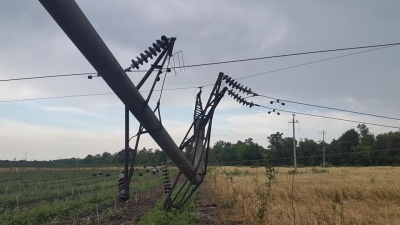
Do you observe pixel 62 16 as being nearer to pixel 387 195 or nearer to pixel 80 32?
pixel 80 32

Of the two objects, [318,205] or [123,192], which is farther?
[318,205]

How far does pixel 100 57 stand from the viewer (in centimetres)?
595

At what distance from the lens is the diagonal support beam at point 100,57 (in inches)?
196

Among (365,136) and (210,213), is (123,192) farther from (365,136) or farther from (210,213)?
(365,136)

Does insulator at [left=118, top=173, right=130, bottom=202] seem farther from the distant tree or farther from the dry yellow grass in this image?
the distant tree

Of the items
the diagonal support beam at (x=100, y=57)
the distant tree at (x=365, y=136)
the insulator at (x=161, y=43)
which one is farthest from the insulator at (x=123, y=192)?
the distant tree at (x=365, y=136)

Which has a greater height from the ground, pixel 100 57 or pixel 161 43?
pixel 161 43

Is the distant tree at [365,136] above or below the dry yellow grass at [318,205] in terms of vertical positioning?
above

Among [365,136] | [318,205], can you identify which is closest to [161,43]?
[318,205]

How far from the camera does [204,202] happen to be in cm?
2131

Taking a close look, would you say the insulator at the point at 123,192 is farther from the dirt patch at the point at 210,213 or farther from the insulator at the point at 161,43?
the dirt patch at the point at 210,213

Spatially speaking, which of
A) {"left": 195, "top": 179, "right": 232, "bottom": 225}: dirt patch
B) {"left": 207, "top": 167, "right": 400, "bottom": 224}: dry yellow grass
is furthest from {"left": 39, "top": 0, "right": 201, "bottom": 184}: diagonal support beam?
{"left": 195, "top": 179, "right": 232, "bottom": 225}: dirt patch

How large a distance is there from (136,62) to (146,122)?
144 centimetres

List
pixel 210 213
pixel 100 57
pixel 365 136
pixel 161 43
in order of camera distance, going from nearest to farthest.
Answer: pixel 100 57
pixel 161 43
pixel 210 213
pixel 365 136
